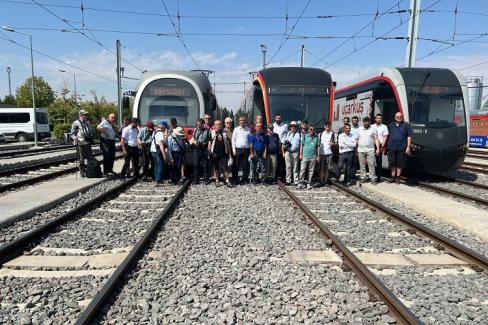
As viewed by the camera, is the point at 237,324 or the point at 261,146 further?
the point at 261,146

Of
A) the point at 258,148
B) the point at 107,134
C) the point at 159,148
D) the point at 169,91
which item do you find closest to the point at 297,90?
the point at 258,148

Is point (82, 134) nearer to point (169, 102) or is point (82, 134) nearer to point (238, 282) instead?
point (169, 102)

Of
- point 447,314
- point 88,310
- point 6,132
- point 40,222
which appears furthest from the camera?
point 6,132

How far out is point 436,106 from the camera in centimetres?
1120

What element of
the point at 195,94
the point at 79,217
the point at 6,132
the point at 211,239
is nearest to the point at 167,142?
the point at 195,94

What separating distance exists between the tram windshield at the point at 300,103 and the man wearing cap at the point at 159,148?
3527 millimetres

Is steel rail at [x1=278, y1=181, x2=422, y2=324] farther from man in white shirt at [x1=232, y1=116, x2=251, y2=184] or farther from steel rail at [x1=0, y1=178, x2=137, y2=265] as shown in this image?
man in white shirt at [x1=232, y1=116, x2=251, y2=184]

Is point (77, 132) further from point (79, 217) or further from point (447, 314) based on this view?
point (447, 314)

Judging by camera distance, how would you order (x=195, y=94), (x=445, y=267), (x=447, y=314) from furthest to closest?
(x=195, y=94)
(x=445, y=267)
(x=447, y=314)

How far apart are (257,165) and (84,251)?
20.6ft

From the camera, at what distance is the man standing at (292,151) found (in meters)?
10.4

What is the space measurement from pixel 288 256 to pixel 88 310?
2600mm

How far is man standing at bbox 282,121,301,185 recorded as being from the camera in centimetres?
1038

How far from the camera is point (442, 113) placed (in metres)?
11.2
